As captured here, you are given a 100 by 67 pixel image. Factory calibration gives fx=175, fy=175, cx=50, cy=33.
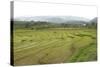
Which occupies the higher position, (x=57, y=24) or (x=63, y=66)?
(x=57, y=24)

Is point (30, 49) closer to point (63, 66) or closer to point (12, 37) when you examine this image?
point (12, 37)

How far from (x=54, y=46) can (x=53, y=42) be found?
0.05m

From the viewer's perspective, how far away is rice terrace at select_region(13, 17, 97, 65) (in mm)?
1919

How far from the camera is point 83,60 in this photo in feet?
7.09

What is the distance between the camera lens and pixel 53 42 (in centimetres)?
204

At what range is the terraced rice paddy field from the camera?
1.92m

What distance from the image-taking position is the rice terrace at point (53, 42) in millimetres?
1919

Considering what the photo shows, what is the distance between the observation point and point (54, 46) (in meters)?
2.05

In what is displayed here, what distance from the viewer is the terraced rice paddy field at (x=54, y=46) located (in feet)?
6.30

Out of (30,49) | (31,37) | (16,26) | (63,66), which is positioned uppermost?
(16,26)

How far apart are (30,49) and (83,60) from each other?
68 centimetres

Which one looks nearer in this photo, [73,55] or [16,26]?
[16,26]
